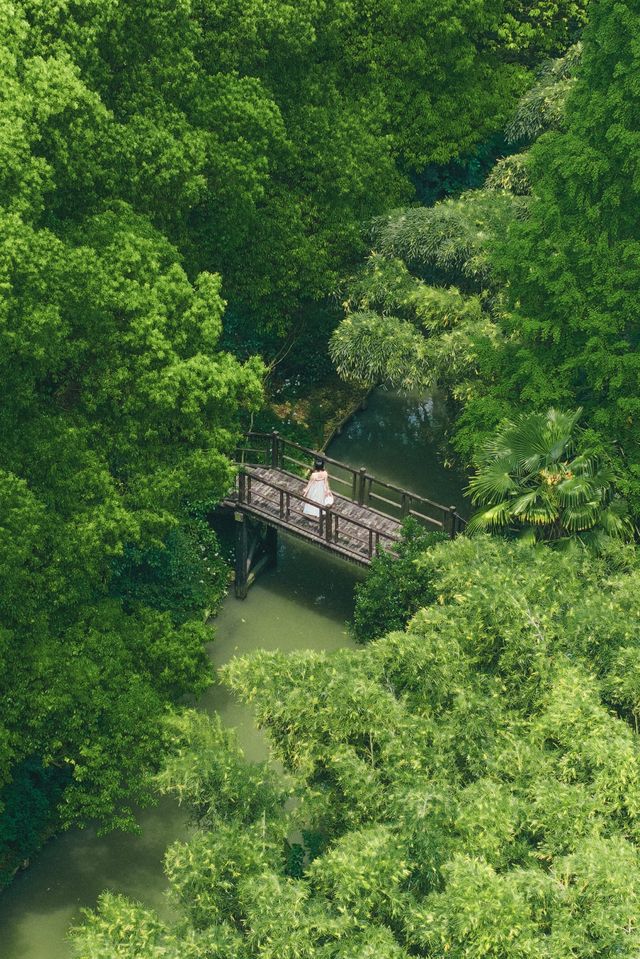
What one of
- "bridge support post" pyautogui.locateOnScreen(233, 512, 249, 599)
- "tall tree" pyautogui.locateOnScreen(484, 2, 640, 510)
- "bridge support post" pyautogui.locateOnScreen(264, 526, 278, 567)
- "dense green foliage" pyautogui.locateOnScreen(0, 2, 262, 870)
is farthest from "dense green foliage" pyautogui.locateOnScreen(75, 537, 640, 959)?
"bridge support post" pyautogui.locateOnScreen(264, 526, 278, 567)

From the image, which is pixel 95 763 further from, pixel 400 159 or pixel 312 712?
pixel 400 159

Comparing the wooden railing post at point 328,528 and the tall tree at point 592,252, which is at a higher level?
the tall tree at point 592,252

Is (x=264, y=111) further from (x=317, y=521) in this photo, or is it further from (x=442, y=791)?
(x=442, y=791)

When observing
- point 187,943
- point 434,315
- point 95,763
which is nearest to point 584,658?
point 187,943

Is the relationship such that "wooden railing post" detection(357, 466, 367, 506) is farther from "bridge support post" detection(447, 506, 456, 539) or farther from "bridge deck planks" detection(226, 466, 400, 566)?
"bridge support post" detection(447, 506, 456, 539)

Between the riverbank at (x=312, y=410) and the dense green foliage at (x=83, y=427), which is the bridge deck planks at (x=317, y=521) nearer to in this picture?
the riverbank at (x=312, y=410)

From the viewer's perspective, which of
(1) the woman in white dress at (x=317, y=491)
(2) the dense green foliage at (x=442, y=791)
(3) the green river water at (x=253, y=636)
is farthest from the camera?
(1) the woman in white dress at (x=317, y=491)

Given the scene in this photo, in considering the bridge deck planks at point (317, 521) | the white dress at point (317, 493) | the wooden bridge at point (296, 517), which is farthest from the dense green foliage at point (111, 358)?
the white dress at point (317, 493)
